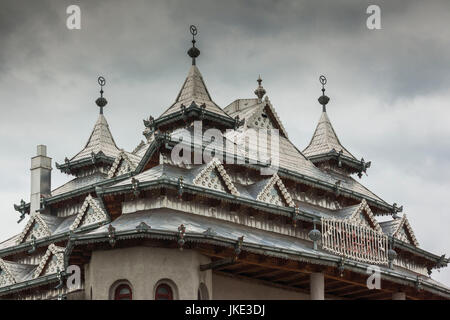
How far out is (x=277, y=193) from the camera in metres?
39.8

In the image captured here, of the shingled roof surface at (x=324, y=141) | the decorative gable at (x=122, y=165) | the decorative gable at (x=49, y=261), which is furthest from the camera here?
the shingled roof surface at (x=324, y=141)

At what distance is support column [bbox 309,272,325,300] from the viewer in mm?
35938

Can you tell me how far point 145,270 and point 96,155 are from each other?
1997 centimetres

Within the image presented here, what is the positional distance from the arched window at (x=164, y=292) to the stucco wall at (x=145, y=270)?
263 mm

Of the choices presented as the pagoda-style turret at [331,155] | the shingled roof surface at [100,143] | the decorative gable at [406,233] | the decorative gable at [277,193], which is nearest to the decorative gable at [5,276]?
the shingled roof surface at [100,143]

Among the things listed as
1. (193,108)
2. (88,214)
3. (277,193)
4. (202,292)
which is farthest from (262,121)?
(202,292)

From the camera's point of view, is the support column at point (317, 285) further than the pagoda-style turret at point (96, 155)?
No

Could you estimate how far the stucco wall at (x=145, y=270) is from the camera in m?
32.5

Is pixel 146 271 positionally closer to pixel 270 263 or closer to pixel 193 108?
pixel 270 263

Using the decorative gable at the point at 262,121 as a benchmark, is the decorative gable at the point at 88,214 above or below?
below

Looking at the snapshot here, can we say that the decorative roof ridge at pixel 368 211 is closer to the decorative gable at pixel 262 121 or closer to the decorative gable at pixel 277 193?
the decorative gable at pixel 277 193
